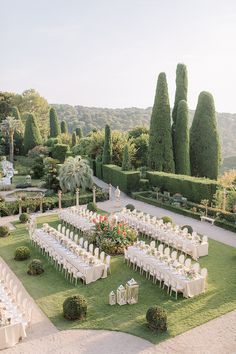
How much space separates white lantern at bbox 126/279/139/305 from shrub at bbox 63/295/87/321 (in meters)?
1.79

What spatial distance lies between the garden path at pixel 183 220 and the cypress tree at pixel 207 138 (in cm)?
887

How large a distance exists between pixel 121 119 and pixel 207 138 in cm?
5481

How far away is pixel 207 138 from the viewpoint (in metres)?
35.1

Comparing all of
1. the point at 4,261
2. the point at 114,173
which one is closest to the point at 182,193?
the point at 114,173

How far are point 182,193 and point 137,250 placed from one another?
1283 centimetres

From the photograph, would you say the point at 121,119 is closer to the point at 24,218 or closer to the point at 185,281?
the point at 24,218

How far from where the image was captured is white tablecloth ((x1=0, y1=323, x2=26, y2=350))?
34.8 ft

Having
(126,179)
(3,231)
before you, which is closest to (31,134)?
(126,179)

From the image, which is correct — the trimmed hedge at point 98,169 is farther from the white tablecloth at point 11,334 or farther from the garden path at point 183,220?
the white tablecloth at point 11,334

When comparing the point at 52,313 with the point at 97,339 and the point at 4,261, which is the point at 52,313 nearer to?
the point at 97,339

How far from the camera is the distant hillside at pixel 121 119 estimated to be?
7225cm

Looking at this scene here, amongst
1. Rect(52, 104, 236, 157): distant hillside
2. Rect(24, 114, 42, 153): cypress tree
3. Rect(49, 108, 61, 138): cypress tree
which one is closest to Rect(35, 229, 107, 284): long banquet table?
Rect(24, 114, 42, 153): cypress tree

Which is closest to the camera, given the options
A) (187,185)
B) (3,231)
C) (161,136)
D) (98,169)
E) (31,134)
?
(3,231)

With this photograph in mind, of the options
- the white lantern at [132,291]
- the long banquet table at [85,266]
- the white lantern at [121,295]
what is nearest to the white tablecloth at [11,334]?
the white lantern at [121,295]
